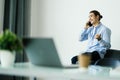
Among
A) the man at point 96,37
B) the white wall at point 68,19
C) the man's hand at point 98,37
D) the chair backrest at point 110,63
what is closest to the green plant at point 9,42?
the chair backrest at point 110,63

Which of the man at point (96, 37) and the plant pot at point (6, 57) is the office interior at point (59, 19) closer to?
the man at point (96, 37)

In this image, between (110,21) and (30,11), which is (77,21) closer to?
(110,21)

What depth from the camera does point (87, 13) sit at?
14.6 feet

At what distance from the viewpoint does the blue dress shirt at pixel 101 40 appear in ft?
12.2

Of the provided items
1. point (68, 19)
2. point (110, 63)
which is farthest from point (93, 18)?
point (110, 63)

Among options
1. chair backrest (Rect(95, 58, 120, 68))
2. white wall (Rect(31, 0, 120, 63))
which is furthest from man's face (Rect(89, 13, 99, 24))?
chair backrest (Rect(95, 58, 120, 68))

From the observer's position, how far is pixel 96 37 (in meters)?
3.71

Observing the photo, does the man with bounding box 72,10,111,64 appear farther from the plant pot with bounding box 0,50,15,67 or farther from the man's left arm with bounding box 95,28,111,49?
the plant pot with bounding box 0,50,15,67

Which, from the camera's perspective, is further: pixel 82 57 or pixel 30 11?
pixel 30 11

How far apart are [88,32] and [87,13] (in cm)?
57

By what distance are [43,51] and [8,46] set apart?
23 centimetres

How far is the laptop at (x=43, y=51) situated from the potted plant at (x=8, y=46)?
2.1 inches

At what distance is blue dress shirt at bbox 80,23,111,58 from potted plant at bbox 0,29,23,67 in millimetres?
2233

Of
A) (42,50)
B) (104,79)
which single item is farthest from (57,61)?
(104,79)
